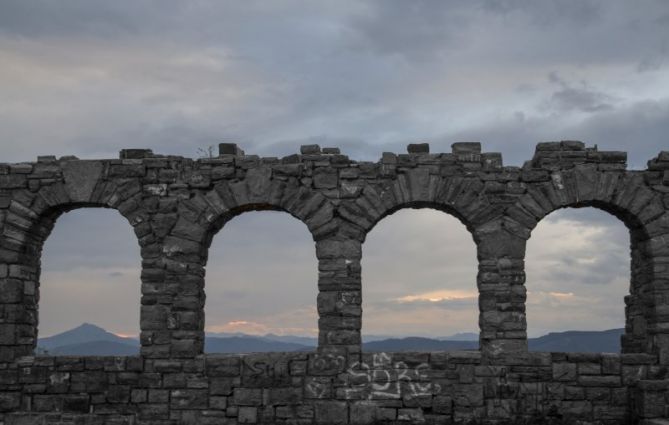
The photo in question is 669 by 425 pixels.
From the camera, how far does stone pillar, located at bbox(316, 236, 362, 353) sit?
11844 millimetres

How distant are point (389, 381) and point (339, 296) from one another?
1.47 meters

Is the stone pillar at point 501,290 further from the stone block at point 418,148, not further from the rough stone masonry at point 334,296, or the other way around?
the stone block at point 418,148

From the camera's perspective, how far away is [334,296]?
11.9 meters

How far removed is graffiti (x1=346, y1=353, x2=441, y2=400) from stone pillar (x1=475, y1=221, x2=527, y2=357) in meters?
1.02

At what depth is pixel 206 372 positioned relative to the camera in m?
11.9

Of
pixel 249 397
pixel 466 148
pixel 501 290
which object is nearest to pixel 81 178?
pixel 249 397

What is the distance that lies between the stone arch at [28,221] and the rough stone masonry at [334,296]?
0.02 meters

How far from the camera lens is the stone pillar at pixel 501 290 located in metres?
11.8

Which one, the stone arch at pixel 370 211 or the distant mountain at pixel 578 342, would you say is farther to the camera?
the distant mountain at pixel 578 342

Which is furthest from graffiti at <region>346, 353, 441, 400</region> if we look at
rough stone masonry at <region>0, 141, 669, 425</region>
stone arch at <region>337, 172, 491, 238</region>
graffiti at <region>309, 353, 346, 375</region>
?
stone arch at <region>337, 172, 491, 238</region>

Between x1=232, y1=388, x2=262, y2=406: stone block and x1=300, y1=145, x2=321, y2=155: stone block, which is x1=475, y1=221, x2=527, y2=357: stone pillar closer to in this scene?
x1=300, y1=145, x2=321, y2=155: stone block

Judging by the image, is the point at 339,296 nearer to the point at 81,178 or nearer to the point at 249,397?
the point at 249,397

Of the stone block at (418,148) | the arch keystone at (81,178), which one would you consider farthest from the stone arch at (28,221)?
the stone block at (418,148)

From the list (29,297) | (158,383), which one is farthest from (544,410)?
(29,297)
